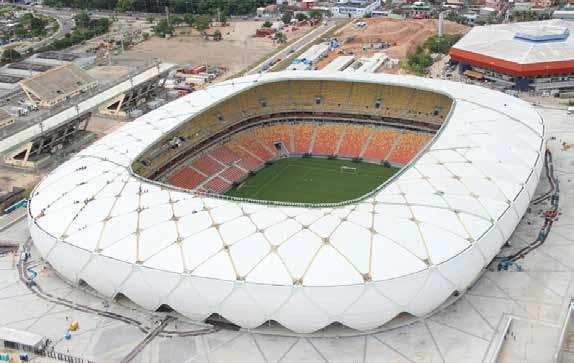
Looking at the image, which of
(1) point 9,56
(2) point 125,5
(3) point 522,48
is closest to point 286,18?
(2) point 125,5

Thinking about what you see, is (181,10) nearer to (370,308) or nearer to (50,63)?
(50,63)

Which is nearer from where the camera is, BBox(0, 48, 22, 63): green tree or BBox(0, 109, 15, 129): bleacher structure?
BBox(0, 109, 15, 129): bleacher structure

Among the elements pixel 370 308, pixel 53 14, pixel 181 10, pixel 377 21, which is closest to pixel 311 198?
pixel 370 308

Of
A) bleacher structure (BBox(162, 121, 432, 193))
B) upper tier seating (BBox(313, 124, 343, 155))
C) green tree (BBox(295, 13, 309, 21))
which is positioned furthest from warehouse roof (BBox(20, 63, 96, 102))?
green tree (BBox(295, 13, 309, 21))

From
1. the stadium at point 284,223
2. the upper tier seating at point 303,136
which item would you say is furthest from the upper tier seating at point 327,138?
the stadium at point 284,223

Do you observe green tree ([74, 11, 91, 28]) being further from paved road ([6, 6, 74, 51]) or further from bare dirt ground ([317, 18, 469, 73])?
bare dirt ground ([317, 18, 469, 73])

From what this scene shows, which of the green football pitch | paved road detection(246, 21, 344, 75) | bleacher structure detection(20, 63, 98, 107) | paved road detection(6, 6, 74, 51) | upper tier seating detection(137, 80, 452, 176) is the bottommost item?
the green football pitch
